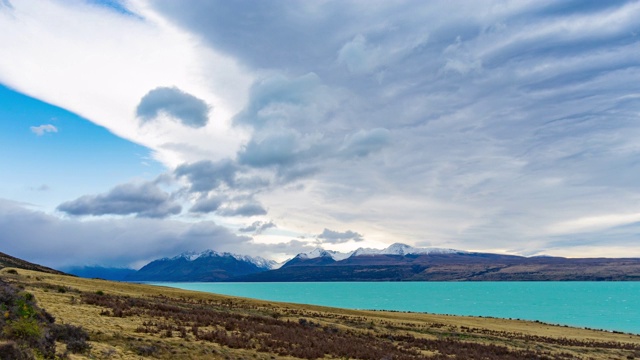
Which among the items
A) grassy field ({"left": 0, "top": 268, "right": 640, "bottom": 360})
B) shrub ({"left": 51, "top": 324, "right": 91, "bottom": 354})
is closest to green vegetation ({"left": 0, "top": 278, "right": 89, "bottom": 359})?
shrub ({"left": 51, "top": 324, "right": 91, "bottom": 354})

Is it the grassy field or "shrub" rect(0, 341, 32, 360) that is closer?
"shrub" rect(0, 341, 32, 360)

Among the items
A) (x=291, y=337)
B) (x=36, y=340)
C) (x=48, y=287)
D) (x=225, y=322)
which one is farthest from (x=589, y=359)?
(x=48, y=287)

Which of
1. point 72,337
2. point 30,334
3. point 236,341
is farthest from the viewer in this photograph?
point 236,341

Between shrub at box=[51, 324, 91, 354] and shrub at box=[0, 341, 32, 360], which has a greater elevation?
shrub at box=[0, 341, 32, 360]

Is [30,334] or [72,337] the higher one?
[30,334]

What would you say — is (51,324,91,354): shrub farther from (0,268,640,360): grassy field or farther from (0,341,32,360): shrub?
(0,341,32,360): shrub

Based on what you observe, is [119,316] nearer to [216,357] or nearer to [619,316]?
[216,357]

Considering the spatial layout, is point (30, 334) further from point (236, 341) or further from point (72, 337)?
point (236, 341)

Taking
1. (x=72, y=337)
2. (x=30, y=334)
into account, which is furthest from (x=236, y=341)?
(x=30, y=334)

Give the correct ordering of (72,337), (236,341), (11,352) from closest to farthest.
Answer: (11,352), (72,337), (236,341)

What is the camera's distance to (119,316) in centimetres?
2848

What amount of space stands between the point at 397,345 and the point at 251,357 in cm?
1698

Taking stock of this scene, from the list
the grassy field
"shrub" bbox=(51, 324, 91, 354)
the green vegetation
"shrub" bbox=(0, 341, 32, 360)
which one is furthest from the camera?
the grassy field

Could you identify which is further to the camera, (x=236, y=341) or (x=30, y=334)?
(x=236, y=341)
